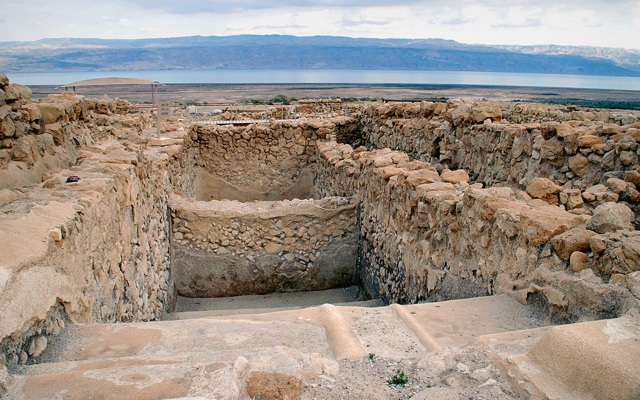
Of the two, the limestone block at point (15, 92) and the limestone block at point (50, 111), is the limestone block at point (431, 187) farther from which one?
the limestone block at point (50, 111)

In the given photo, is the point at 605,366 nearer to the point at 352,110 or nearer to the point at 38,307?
the point at 38,307

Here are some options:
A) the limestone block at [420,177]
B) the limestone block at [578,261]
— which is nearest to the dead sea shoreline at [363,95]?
the limestone block at [420,177]

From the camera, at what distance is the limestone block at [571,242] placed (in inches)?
105

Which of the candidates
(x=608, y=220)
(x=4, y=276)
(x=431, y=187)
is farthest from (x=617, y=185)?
(x=4, y=276)

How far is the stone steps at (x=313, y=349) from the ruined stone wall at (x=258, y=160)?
810cm

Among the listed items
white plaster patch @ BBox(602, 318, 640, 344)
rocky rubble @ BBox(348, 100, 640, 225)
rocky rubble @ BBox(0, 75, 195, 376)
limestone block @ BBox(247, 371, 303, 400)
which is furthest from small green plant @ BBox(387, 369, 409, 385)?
rocky rubble @ BBox(348, 100, 640, 225)

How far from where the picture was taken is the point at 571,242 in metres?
2.67

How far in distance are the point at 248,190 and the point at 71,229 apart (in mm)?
8191

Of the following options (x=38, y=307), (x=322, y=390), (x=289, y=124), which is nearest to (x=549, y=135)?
(x=322, y=390)

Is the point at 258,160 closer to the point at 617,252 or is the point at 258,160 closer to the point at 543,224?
the point at 543,224

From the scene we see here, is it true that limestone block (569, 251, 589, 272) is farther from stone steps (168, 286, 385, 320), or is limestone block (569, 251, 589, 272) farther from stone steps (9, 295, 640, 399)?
stone steps (168, 286, 385, 320)

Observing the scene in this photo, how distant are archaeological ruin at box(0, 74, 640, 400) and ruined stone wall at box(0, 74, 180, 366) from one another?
2 centimetres

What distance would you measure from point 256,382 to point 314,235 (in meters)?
4.53

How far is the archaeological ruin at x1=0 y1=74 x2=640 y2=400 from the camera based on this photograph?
1.81 m
